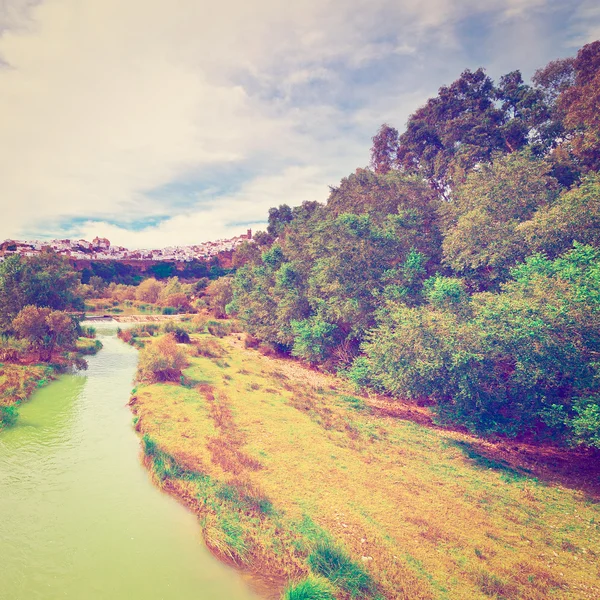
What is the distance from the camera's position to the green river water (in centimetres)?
825

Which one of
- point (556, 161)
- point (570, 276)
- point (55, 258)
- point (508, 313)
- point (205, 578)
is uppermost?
point (556, 161)

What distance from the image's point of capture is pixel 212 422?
17.4 meters

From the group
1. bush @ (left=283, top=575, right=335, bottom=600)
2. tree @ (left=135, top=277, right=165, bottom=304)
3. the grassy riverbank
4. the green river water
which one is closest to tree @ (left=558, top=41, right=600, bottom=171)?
the grassy riverbank

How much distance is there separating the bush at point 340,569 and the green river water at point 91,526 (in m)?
1.70

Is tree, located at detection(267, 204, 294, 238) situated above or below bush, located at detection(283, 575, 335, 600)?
above

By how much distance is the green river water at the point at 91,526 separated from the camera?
27.1 ft

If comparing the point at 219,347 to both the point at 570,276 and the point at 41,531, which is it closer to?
the point at 41,531

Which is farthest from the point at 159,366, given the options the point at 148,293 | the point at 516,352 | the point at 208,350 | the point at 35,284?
the point at 148,293

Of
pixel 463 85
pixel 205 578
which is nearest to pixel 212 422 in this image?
pixel 205 578

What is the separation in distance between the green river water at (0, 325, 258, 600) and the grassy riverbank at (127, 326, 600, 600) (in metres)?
0.78

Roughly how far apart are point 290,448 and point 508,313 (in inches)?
424

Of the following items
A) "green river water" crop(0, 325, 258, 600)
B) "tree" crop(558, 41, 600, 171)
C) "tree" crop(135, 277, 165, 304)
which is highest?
"tree" crop(558, 41, 600, 171)

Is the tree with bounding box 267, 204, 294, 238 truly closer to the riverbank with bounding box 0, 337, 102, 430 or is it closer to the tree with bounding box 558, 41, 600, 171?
the riverbank with bounding box 0, 337, 102, 430

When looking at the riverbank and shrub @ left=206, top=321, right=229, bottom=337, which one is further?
shrub @ left=206, top=321, right=229, bottom=337
